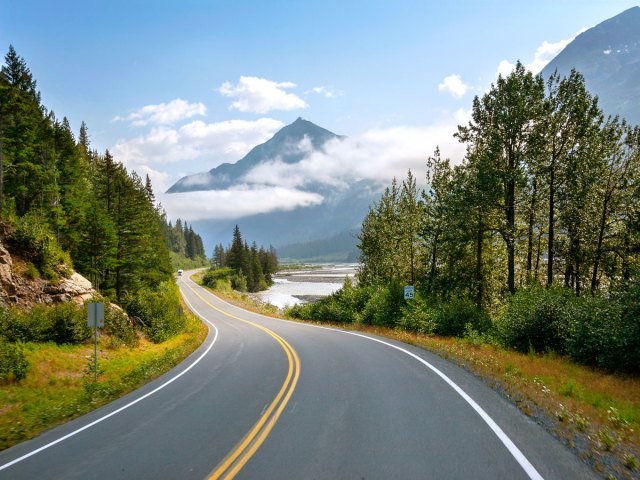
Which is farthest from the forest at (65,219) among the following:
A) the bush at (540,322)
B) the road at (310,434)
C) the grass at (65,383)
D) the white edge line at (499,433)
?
the bush at (540,322)

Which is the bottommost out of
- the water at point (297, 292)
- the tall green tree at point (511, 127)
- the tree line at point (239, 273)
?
the water at point (297, 292)

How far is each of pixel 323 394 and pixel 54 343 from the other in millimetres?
16669

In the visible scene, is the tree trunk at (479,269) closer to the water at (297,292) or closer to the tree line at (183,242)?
the water at (297,292)

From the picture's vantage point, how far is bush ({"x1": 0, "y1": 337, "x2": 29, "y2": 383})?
13867mm

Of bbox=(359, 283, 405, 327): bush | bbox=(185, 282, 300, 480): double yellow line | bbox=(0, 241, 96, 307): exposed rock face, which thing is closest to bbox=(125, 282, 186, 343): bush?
bbox=(0, 241, 96, 307): exposed rock face

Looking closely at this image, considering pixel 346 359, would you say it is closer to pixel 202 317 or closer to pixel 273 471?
pixel 273 471

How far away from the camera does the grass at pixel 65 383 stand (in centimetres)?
977

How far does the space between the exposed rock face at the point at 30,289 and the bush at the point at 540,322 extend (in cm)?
2462

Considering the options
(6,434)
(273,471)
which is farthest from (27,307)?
(273,471)

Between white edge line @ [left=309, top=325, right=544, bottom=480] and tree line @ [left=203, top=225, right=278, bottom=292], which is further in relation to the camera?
tree line @ [left=203, top=225, right=278, bottom=292]

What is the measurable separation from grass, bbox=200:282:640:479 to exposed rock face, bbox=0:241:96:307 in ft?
72.0

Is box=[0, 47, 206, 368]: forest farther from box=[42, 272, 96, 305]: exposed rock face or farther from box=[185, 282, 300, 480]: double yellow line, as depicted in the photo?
box=[185, 282, 300, 480]: double yellow line

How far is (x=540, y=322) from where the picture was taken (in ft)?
50.8

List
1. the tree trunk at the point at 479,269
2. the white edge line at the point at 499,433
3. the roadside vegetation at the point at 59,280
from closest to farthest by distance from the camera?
the white edge line at the point at 499,433 → the roadside vegetation at the point at 59,280 → the tree trunk at the point at 479,269
